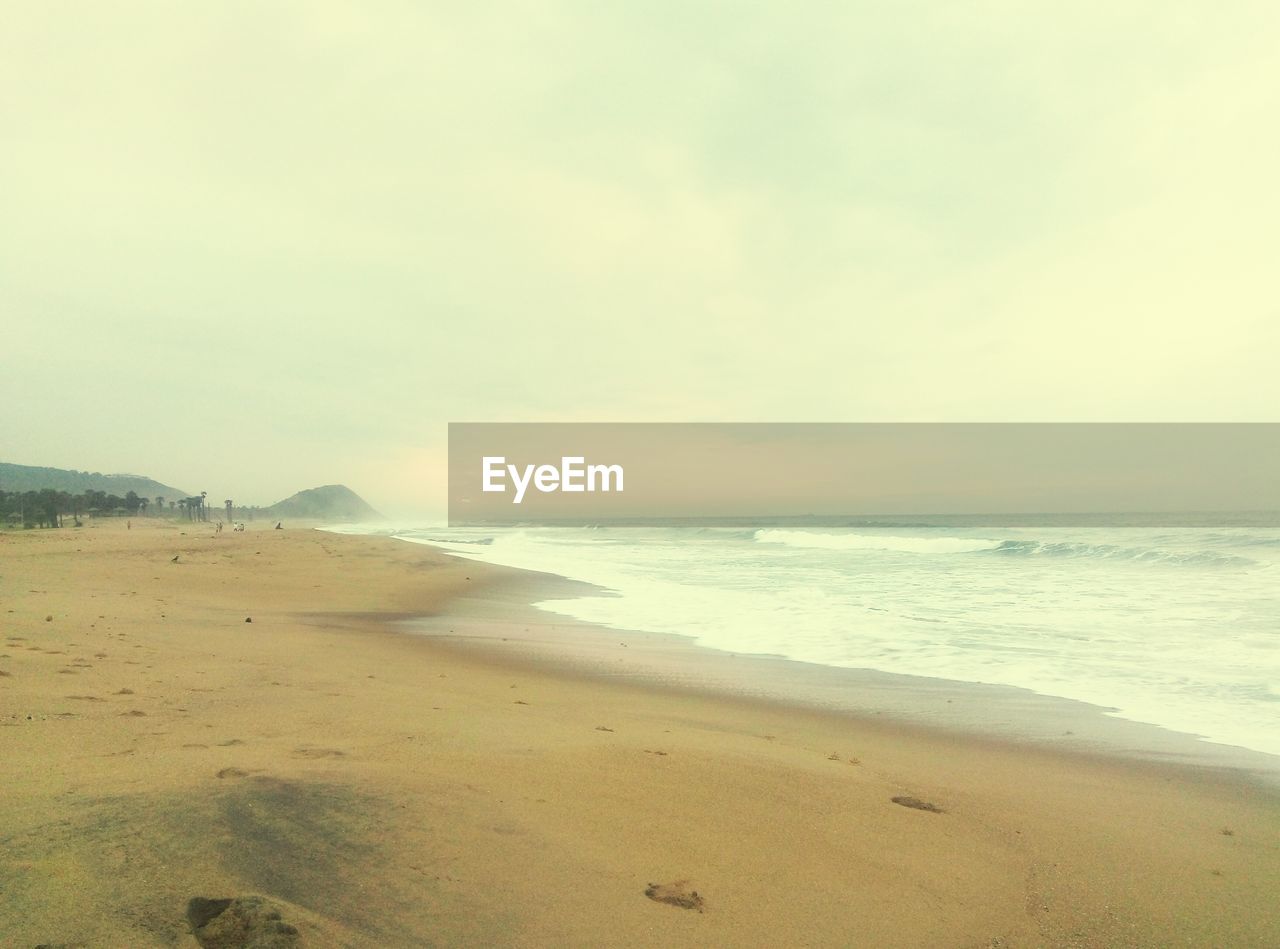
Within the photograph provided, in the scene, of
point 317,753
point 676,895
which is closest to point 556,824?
point 676,895

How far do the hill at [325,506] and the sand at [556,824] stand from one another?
158903 mm

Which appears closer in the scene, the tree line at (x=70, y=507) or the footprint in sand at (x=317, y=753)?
the footprint in sand at (x=317, y=753)

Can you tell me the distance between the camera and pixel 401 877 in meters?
2.89

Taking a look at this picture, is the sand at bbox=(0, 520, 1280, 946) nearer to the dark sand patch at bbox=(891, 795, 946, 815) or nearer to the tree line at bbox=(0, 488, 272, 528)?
the dark sand patch at bbox=(891, 795, 946, 815)

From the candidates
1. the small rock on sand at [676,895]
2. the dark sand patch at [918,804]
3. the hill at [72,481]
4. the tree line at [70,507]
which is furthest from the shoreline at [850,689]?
the hill at [72,481]

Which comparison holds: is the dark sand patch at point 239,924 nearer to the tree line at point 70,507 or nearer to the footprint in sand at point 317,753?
the footprint in sand at point 317,753

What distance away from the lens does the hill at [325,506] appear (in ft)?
525

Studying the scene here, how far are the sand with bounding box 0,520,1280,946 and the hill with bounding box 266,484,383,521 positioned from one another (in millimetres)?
158903

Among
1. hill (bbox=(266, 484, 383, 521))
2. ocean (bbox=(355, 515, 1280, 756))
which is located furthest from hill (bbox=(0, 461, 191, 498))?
ocean (bbox=(355, 515, 1280, 756))

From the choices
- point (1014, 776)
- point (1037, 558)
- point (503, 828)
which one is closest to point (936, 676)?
point (1014, 776)

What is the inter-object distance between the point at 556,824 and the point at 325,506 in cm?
17883

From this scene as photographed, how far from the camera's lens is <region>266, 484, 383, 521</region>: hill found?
160000 millimetres

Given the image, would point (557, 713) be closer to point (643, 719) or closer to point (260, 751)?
point (643, 719)

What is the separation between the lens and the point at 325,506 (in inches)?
6614
